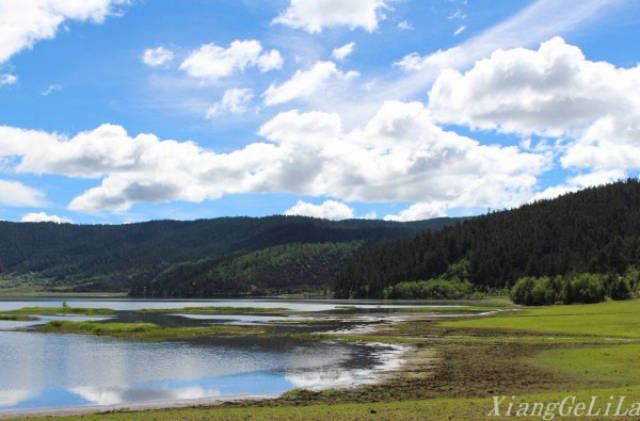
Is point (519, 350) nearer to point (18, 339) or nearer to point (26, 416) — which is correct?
point (26, 416)

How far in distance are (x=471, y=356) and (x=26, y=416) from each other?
131ft

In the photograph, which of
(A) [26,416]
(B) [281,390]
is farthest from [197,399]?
(A) [26,416]

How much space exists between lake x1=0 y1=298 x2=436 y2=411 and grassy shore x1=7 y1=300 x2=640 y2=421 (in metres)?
4.83

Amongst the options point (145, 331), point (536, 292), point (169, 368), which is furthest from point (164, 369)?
point (536, 292)

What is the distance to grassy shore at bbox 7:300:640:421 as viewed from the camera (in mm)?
32875

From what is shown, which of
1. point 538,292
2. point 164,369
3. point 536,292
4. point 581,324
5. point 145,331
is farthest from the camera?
point 536,292

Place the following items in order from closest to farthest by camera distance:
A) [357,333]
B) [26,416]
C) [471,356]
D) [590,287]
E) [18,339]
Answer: [26,416], [471,356], [18,339], [357,333], [590,287]

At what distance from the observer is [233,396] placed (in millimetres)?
41094

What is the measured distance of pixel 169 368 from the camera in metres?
57.0

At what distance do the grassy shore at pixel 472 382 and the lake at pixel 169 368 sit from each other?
15.8 feet

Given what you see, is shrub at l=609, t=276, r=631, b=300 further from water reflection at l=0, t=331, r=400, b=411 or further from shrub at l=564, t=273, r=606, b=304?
water reflection at l=0, t=331, r=400, b=411

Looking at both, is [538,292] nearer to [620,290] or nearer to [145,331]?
[620,290]

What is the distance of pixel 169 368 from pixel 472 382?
29.7 m

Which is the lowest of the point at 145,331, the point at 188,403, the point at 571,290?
the point at 145,331
